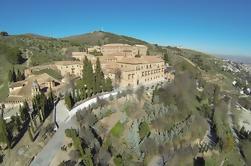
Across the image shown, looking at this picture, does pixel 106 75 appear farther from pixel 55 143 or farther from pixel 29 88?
pixel 55 143

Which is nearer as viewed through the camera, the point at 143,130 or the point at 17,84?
the point at 143,130

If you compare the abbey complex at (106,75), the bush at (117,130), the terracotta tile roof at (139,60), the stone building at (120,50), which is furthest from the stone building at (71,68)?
the bush at (117,130)

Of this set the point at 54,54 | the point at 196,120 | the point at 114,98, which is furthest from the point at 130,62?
the point at 54,54

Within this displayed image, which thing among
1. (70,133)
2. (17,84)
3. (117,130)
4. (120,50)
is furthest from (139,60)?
(70,133)

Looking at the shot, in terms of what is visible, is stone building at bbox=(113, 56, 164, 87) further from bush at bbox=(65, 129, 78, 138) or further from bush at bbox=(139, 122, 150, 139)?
bush at bbox=(65, 129, 78, 138)

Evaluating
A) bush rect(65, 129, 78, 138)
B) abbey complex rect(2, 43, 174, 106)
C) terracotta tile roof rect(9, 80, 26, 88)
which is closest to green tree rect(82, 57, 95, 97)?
abbey complex rect(2, 43, 174, 106)

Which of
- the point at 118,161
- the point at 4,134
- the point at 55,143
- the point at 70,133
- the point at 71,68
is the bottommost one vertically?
the point at 118,161

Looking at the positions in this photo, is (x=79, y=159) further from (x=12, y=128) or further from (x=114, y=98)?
(x=114, y=98)

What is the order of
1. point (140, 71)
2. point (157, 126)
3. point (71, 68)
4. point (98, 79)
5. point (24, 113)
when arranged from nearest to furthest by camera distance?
point (24, 113) < point (157, 126) < point (98, 79) < point (140, 71) < point (71, 68)

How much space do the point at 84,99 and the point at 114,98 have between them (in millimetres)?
5352

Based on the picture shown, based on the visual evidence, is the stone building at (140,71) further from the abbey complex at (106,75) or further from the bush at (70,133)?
the bush at (70,133)

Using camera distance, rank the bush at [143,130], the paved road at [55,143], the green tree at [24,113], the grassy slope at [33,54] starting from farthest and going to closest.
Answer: the grassy slope at [33,54] → the bush at [143,130] → the green tree at [24,113] → the paved road at [55,143]

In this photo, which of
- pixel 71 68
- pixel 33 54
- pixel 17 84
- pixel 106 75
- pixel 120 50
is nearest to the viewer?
pixel 17 84

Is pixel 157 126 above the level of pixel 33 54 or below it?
below
